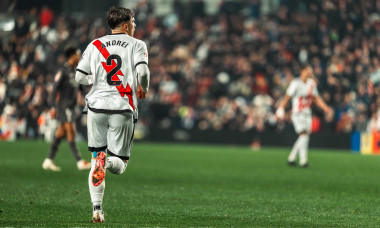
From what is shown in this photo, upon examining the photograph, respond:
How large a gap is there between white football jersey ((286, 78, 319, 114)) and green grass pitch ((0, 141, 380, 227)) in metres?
1.52

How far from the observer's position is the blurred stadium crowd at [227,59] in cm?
3084

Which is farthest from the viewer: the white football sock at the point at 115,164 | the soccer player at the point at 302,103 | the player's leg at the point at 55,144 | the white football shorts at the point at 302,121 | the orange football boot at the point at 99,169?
the white football shorts at the point at 302,121

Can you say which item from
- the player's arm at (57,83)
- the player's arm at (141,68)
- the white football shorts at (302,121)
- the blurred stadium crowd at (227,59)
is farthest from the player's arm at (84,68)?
the blurred stadium crowd at (227,59)

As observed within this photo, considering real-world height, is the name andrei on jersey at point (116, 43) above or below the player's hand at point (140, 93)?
above

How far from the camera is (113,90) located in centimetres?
754

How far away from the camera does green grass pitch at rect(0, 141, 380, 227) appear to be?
8047 mm

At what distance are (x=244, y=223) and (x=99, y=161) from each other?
1.65 metres

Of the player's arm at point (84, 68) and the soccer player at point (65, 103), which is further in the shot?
the soccer player at point (65, 103)

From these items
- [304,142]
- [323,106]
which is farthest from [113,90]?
[304,142]

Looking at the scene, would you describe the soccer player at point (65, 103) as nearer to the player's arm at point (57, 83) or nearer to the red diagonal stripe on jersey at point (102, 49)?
the player's arm at point (57, 83)

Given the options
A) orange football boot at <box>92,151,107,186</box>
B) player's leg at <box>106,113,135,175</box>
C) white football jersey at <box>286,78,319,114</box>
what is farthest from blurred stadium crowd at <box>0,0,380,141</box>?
orange football boot at <box>92,151,107,186</box>

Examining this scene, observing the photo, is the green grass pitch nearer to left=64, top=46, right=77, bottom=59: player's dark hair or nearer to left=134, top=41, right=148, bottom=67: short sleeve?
left=134, top=41, right=148, bottom=67: short sleeve

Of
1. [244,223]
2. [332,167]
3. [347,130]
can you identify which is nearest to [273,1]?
[347,130]

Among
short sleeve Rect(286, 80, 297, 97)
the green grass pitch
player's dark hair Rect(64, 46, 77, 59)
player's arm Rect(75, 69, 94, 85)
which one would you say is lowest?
the green grass pitch
